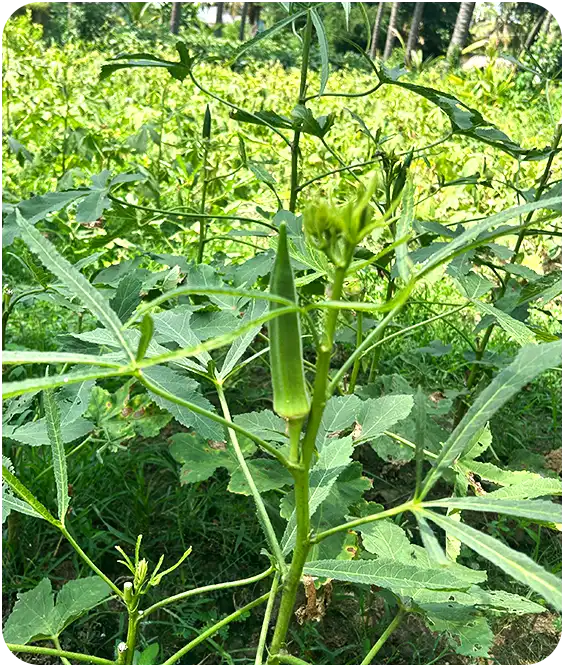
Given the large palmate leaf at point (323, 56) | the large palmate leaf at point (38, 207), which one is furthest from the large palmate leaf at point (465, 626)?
the large palmate leaf at point (38, 207)

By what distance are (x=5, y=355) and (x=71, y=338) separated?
644 mm

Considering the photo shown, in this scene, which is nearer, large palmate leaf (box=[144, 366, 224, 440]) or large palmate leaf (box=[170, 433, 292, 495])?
large palmate leaf (box=[144, 366, 224, 440])

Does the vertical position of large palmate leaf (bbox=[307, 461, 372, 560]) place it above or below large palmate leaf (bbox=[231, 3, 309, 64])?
below

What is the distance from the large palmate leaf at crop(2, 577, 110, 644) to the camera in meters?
0.94

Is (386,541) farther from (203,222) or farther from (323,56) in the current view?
(203,222)

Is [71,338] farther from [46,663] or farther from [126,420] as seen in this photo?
[46,663]

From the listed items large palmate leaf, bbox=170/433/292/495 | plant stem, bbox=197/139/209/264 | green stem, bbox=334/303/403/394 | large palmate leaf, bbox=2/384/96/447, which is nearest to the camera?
green stem, bbox=334/303/403/394

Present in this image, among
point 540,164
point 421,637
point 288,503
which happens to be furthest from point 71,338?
point 540,164

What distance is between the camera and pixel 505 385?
595 millimetres

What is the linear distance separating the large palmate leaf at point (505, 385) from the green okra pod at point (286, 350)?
5.6 inches

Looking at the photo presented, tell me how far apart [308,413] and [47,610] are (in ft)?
1.90

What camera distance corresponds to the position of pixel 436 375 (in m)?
2.19

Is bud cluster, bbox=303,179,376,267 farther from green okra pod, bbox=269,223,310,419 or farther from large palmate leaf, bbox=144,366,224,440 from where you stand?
large palmate leaf, bbox=144,366,224,440

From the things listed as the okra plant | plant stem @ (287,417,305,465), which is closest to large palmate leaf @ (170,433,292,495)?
the okra plant
